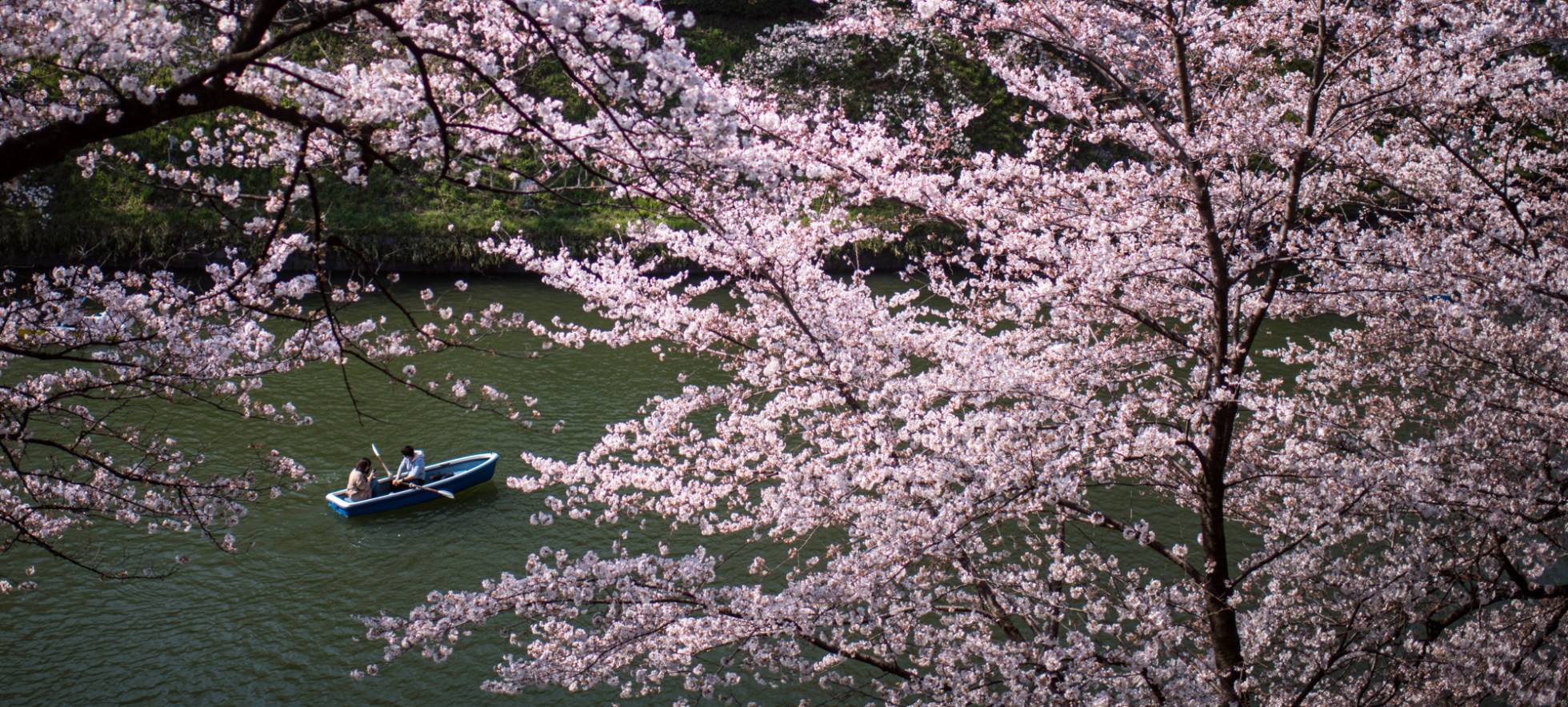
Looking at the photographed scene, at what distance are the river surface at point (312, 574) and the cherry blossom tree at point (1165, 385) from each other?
2995mm

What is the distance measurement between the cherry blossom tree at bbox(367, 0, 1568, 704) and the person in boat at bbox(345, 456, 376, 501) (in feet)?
16.7

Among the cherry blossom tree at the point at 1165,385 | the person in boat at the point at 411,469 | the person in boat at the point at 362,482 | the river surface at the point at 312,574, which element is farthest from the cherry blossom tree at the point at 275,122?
the person in boat at the point at 411,469

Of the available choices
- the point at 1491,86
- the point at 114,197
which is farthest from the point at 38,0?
the point at 114,197

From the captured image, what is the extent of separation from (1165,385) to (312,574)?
7639 millimetres

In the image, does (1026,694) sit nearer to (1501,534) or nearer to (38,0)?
(1501,534)

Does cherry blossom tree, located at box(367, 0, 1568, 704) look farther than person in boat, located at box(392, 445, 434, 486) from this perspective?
No

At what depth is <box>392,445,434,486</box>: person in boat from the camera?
10742mm

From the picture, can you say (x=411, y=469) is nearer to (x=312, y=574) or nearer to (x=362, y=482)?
(x=362, y=482)

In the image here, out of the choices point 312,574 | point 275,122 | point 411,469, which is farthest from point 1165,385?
point 411,469

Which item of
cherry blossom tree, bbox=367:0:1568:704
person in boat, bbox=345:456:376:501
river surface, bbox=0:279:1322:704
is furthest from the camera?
person in boat, bbox=345:456:376:501

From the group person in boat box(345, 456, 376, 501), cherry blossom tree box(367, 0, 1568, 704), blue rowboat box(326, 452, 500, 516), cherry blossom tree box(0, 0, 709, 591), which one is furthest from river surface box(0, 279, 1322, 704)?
cherry blossom tree box(367, 0, 1568, 704)

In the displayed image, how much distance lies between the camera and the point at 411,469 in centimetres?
1086

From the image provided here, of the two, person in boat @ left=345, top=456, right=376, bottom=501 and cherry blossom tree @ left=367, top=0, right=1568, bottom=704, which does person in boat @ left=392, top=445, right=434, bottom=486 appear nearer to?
person in boat @ left=345, top=456, right=376, bottom=501

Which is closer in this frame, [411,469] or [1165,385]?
[1165,385]
